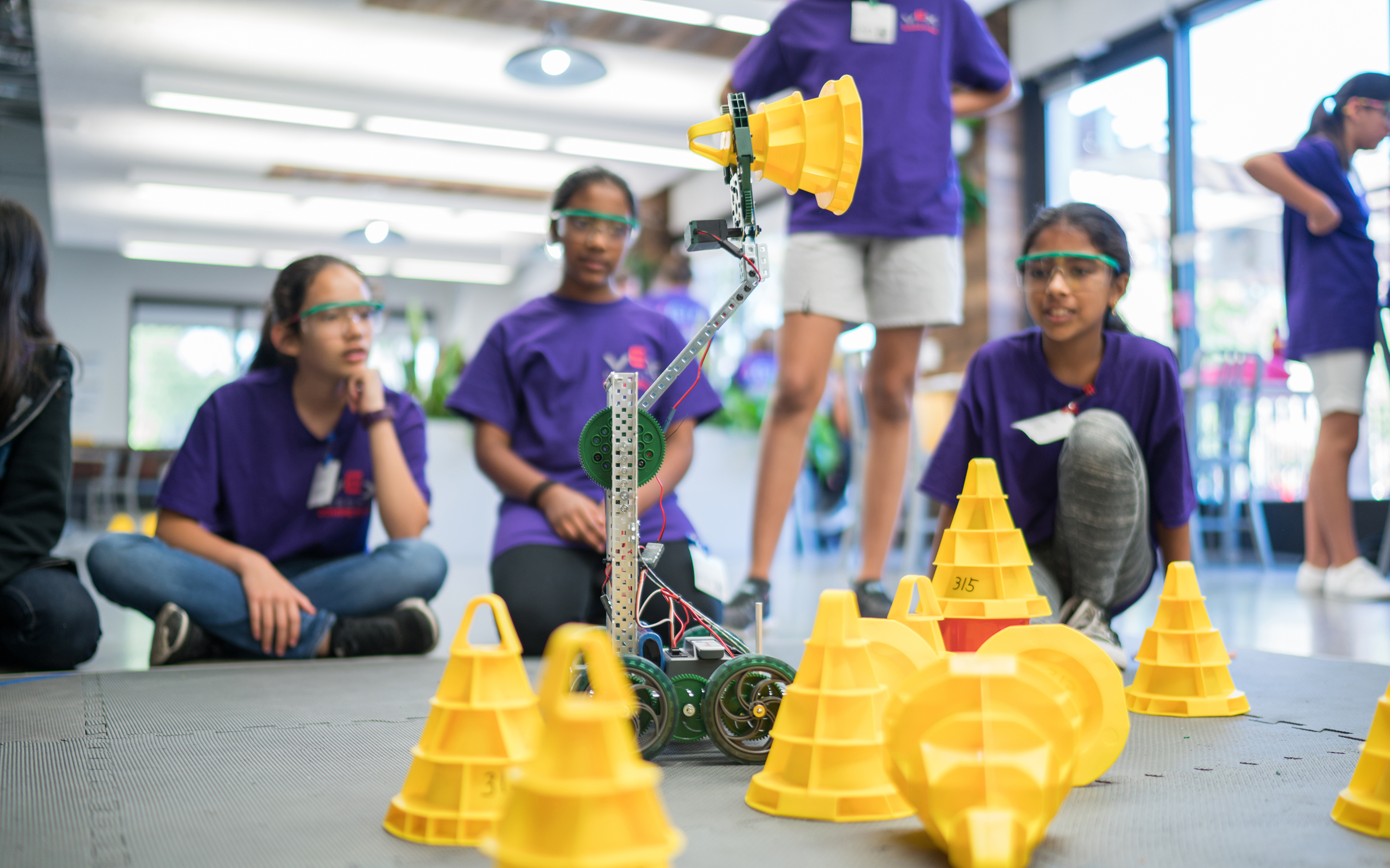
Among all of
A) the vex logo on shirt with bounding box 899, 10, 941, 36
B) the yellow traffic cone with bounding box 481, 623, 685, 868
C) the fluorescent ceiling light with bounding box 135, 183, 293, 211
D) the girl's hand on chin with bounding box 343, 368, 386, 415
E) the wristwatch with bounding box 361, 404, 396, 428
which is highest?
the fluorescent ceiling light with bounding box 135, 183, 293, 211

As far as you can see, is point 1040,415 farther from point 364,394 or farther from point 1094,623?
point 364,394

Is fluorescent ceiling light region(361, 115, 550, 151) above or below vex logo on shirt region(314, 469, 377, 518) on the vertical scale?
above

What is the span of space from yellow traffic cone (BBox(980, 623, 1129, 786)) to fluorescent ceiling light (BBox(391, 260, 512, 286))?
487 inches

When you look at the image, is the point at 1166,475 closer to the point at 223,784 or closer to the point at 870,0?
the point at 870,0

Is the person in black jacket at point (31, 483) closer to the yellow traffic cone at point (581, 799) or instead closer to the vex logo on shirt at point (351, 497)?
the vex logo on shirt at point (351, 497)

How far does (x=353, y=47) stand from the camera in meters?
6.64

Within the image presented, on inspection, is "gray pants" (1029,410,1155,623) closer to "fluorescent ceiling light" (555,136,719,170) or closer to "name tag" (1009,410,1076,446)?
"name tag" (1009,410,1076,446)

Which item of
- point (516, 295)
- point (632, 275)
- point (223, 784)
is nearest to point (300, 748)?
point (223, 784)

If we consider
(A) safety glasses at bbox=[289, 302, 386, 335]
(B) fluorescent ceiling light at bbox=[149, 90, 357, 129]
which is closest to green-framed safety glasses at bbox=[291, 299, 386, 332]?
(A) safety glasses at bbox=[289, 302, 386, 335]

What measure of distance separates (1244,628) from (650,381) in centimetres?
155

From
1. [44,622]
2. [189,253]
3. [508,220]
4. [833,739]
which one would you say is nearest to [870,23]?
[833,739]

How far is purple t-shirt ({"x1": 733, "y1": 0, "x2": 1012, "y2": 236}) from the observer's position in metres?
2.40

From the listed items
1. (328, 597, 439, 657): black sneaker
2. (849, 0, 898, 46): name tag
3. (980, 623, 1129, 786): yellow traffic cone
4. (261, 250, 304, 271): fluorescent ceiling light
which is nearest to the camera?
(980, 623, 1129, 786): yellow traffic cone

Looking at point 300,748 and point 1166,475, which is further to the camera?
point 1166,475
